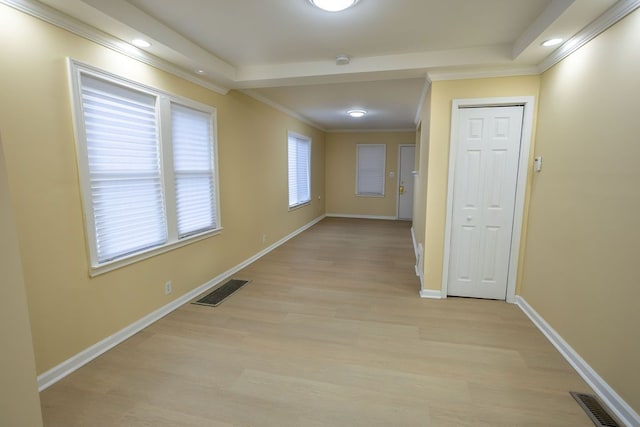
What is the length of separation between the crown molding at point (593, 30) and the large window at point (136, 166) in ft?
11.4

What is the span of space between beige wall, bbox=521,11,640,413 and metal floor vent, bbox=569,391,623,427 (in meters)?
0.15

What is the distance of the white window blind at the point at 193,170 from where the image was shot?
10.4 ft

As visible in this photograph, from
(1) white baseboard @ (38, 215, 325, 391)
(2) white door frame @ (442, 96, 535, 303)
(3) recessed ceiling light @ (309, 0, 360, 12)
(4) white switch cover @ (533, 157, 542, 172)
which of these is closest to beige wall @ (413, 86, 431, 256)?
(2) white door frame @ (442, 96, 535, 303)

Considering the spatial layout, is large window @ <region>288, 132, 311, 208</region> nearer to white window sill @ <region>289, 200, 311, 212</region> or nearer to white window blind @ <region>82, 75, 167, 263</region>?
white window sill @ <region>289, 200, 311, 212</region>

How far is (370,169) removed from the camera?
28.4ft

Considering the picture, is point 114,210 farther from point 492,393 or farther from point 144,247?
point 492,393

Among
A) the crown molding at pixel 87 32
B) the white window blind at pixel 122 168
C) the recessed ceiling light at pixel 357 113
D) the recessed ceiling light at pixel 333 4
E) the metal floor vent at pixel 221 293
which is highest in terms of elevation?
the recessed ceiling light at pixel 357 113

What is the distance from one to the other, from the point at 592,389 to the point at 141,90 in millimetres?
4083

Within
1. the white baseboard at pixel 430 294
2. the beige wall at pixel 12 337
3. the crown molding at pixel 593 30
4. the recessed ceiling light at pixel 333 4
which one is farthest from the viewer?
the white baseboard at pixel 430 294

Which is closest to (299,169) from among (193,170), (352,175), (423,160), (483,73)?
(352,175)

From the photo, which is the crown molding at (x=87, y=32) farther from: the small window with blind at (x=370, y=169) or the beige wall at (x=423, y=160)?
the small window with blind at (x=370, y=169)

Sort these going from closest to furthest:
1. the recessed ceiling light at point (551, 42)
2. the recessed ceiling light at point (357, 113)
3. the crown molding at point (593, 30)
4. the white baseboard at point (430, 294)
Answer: the crown molding at point (593, 30)
the recessed ceiling light at point (551, 42)
the white baseboard at point (430, 294)
the recessed ceiling light at point (357, 113)

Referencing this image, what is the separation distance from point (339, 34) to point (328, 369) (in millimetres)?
2705

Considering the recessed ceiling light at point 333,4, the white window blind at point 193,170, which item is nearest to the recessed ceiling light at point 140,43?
the white window blind at point 193,170
